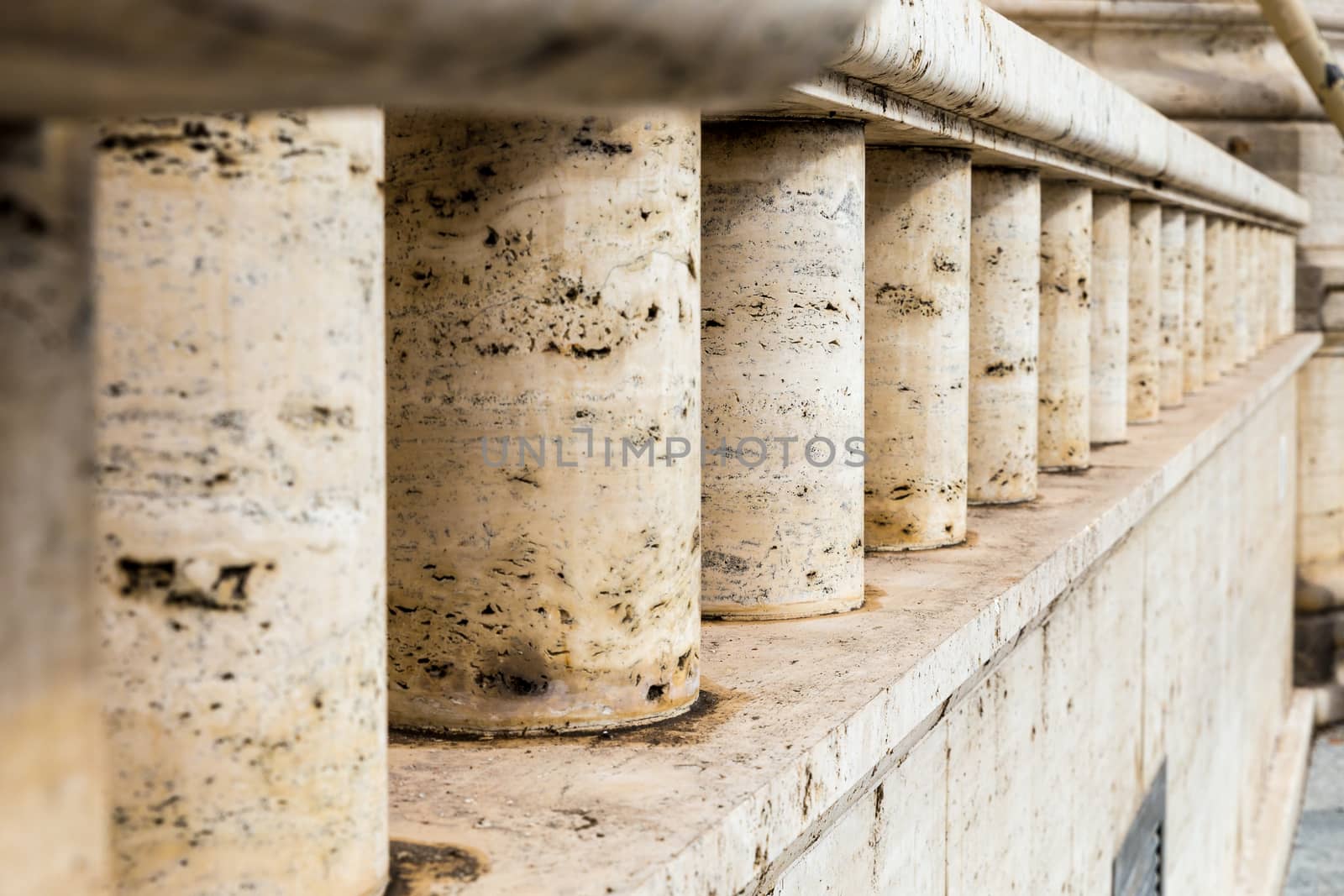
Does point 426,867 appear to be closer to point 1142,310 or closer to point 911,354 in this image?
point 911,354

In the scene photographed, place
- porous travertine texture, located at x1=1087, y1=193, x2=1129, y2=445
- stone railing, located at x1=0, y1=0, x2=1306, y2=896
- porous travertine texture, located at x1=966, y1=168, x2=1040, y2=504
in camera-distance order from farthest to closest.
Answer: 1. porous travertine texture, located at x1=1087, y1=193, x2=1129, y2=445
2. porous travertine texture, located at x1=966, y1=168, x2=1040, y2=504
3. stone railing, located at x1=0, y1=0, x2=1306, y2=896

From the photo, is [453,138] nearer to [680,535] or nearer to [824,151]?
[680,535]

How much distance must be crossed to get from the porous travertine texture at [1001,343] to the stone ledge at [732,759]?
144 centimetres

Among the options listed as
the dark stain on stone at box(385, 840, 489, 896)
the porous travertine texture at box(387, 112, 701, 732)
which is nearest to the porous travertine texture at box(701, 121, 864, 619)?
the porous travertine texture at box(387, 112, 701, 732)

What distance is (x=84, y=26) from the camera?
77cm

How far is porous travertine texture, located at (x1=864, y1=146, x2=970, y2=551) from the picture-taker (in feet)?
16.1

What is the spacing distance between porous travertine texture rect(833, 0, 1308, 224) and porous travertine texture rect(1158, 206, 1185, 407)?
158cm

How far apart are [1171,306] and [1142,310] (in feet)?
3.44

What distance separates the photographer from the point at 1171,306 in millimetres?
10016

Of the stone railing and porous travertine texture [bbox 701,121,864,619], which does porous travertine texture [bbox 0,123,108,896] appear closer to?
the stone railing

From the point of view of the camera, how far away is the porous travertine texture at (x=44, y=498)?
1.00 m

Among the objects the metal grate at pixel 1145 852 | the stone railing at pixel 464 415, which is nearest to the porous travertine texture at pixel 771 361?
the stone railing at pixel 464 415

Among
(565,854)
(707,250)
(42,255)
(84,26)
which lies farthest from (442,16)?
(707,250)

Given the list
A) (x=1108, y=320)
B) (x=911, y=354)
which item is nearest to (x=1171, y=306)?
(x=1108, y=320)
